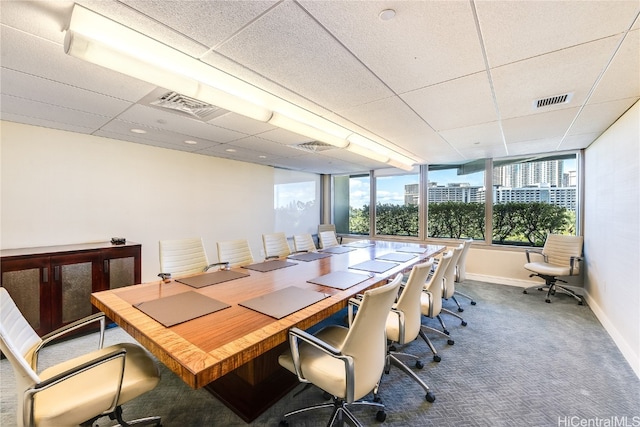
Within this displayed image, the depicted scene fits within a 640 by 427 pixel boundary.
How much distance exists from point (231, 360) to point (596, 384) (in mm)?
2859

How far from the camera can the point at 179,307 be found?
1.67 meters

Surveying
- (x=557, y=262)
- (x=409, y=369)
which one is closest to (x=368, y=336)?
(x=409, y=369)

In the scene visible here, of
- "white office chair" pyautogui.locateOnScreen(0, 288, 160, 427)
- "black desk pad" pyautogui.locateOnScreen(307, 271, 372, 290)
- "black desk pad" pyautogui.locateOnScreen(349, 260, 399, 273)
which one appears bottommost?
"white office chair" pyautogui.locateOnScreen(0, 288, 160, 427)

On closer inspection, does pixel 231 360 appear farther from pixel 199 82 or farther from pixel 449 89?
pixel 449 89

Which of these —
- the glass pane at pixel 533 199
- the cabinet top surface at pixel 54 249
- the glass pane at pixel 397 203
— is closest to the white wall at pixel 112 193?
the cabinet top surface at pixel 54 249

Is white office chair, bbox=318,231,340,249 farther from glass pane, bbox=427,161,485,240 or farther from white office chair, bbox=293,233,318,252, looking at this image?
glass pane, bbox=427,161,485,240

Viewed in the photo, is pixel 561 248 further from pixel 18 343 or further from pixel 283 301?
pixel 18 343

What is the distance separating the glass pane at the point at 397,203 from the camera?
613cm

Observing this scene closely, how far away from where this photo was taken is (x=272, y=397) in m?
1.91

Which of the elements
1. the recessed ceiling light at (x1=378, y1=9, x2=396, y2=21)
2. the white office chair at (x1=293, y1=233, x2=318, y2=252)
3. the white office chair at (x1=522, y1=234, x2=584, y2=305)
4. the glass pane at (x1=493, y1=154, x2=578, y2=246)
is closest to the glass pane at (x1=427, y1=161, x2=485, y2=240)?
the glass pane at (x1=493, y1=154, x2=578, y2=246)

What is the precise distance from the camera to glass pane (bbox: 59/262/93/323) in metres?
2.81

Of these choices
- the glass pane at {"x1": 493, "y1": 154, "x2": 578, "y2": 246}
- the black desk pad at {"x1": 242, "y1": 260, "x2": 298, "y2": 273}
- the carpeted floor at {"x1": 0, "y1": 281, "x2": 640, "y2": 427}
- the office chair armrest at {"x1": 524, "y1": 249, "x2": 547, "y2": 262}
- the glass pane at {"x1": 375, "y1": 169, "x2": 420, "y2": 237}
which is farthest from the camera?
the glass pane at {"x1": 375, "y1": 169, "x2": 420, "y2": 237}

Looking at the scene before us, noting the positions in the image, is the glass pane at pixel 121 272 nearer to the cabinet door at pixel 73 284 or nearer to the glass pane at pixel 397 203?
the cabinet door at pixel 73 284
